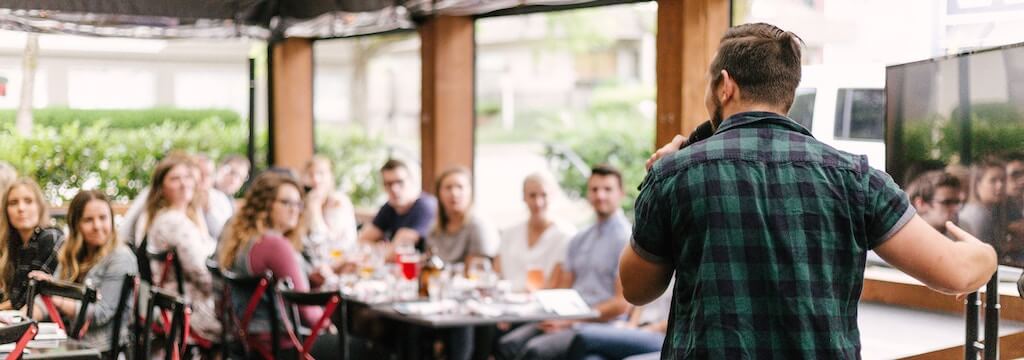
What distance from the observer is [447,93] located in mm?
7844

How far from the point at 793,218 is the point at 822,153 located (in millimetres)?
133

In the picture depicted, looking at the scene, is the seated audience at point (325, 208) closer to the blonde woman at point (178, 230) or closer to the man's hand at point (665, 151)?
the blonde woman at point (178, 230)

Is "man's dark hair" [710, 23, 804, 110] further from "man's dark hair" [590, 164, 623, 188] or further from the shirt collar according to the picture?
"man's dark hair" [590, 164, 623, 188]

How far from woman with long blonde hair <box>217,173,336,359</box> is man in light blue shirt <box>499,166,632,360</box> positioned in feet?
3.56

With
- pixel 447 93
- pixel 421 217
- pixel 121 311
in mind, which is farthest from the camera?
pixel 447 93

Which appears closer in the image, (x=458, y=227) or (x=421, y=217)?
(x=458, y=227)

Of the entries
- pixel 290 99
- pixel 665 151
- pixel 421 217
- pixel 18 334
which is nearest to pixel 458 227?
pixel 421 217

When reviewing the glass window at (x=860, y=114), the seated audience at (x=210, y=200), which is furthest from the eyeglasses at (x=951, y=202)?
the seated audience at (x=210, y=200)

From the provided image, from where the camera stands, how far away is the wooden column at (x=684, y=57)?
5.77m

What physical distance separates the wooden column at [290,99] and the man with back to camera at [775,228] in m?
7.21

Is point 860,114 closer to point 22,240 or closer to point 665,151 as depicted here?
point 665,151

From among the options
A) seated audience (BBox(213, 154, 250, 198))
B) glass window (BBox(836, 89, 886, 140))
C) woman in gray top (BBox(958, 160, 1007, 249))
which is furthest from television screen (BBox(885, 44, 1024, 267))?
seated audience (BBox(213, 154, 250, 198))

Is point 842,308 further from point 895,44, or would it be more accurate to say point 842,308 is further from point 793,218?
point 895,44

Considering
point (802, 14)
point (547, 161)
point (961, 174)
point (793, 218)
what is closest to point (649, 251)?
point (793, 218)
